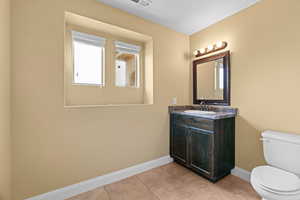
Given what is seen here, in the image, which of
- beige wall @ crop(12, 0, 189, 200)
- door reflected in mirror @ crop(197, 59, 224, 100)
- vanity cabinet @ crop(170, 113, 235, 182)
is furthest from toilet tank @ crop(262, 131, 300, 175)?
beige wall @ crop(12, 0, 189, 200)

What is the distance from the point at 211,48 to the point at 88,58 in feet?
6.55

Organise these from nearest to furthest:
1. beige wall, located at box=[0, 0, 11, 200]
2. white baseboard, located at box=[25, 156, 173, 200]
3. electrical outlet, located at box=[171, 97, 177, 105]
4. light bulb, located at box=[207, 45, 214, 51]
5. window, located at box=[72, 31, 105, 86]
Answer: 1. beige wall, located at box=[0, 0, 11, 200]
2. white baseboard, located at box=[25, 156, 173, 200]
3. window, located at box=[72, 31, 105, 86]
4. light bulb, located at box=[207, 45, 214, 51]
5. electrical outlet, located at box=[171, 97, 177, 105]

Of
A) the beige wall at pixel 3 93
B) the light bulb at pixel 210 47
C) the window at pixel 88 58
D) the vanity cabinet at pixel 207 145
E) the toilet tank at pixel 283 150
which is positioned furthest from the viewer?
the light bulb at pixel 210 47

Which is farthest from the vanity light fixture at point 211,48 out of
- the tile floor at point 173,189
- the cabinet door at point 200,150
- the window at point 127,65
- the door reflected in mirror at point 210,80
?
the tile floor at point 173,189

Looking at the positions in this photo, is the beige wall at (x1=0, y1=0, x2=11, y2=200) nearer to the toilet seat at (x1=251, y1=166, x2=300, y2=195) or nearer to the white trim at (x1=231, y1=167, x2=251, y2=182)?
the toilet seat at (x1=251, y1=166, x2=300, y2=195)

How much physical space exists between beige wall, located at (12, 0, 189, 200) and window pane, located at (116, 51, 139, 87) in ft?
1.61

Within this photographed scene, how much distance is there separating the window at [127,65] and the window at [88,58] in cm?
26

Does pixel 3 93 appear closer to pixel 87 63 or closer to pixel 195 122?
pixel 87 63

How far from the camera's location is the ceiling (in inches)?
70.2

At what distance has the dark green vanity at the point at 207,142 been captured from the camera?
5.76ft

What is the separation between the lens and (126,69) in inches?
93.8

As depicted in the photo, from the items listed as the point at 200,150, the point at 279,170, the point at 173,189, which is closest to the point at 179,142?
the point at 200,150

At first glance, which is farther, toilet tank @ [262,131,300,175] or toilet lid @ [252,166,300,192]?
toilet tank @ [262,131,300,175]

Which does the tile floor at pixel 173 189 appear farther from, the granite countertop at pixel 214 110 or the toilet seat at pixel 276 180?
the granite countertop at pixel 214 110
